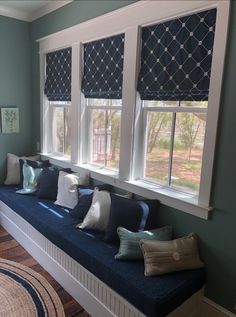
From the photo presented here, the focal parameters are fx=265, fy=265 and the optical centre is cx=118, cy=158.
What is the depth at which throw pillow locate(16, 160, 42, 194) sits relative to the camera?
3350 millimetres

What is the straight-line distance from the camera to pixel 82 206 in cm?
262

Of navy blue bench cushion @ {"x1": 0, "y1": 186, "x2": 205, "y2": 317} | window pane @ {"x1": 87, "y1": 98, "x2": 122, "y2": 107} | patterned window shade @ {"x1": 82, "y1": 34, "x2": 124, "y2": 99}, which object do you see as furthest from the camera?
window pane @ {"x1": 87, "y1": 98, "x2": 122, "y2": 107}

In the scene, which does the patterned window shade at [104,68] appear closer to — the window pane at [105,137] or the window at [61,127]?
the window pane at [105,137]

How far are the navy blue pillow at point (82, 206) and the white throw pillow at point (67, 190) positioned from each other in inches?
6.9

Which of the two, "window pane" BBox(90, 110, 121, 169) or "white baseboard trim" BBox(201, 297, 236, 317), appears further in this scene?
"window pane" BBox(90, 110, 121, 169)

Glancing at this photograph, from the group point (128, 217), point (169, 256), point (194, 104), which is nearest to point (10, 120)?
point (128, 217)

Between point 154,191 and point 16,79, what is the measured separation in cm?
268

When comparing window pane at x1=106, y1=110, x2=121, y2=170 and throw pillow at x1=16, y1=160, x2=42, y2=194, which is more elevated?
window pane at x1=106, y1=110, x2=121, y2=170

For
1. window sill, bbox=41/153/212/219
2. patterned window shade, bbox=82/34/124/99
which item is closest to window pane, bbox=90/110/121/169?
window sill, bbox=41/153/212/219

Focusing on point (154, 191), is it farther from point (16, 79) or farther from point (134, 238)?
point (16, 79)

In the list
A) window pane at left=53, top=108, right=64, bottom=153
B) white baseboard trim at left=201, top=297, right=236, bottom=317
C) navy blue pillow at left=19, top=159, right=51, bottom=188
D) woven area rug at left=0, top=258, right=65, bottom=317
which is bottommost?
woven area rug at left=0, top=258, right=65, bottom=317

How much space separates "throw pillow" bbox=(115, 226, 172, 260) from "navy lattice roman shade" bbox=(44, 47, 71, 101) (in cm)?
189

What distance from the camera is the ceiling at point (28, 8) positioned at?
3.16 metres

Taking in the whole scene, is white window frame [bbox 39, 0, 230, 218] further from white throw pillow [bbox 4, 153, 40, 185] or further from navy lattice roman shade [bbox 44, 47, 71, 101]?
white throw pillow [bbox 4, 153, 40, 185]
